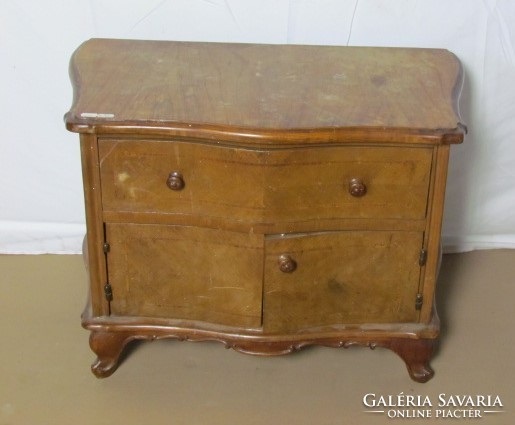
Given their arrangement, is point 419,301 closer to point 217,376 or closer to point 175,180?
point 217,376

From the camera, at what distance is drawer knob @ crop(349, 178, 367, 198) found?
189 centimetres

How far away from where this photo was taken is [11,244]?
271 cm

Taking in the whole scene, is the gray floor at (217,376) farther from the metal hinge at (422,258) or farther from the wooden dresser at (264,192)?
the metal hinge at (422,258)

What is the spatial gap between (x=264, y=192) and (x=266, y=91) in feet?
0.86

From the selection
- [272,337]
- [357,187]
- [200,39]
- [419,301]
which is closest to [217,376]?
[272,337]

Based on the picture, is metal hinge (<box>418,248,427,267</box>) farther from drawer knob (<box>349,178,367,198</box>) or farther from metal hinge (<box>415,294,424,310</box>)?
drawer knob (<box>349,178,367,198</box>)

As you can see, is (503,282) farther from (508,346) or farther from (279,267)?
(279,267)

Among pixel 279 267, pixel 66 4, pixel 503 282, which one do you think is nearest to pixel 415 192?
pixel 279 267

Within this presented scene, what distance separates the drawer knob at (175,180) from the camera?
189 centimetres

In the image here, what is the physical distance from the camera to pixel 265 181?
6.16 ft

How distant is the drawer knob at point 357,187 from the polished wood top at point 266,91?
0.11m

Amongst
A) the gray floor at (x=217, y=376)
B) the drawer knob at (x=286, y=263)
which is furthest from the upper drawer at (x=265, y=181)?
the gray floor at (x=217, y=376)

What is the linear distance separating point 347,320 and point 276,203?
402mm

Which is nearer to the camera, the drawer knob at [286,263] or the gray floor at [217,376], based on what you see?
the drawer knob at [286,263]
